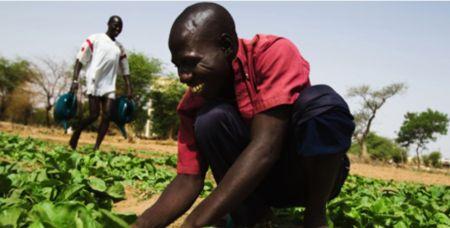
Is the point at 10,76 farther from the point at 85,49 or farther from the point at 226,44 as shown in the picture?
the point at 226,44

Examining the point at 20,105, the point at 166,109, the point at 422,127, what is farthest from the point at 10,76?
the point at 422,127

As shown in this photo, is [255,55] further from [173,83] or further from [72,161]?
[173,83]

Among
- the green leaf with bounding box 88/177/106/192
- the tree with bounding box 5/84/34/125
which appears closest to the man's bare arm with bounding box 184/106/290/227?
the green leaf with bounding box 88/177/106/192

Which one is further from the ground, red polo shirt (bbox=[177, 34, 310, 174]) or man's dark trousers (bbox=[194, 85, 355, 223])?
red polo shirt (bbox=[177, 34, 310, 174])

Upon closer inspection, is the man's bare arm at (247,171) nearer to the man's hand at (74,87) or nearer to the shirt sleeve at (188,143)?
the shirt sleeve at (188,143)

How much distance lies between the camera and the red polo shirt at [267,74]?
6.74 ft

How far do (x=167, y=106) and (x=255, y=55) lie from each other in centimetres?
3301

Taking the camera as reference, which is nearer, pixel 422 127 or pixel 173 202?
pixel 173 202

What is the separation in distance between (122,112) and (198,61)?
211 inches

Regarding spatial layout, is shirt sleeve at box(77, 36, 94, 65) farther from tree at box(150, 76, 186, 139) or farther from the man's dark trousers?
tree at box(150, 76, 186, 139)

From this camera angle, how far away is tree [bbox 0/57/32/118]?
47969 mm

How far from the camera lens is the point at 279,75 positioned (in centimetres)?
208

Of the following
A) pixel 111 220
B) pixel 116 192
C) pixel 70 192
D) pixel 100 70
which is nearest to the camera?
pixel 111 220

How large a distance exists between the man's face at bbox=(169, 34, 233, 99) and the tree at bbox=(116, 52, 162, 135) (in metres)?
34.8
